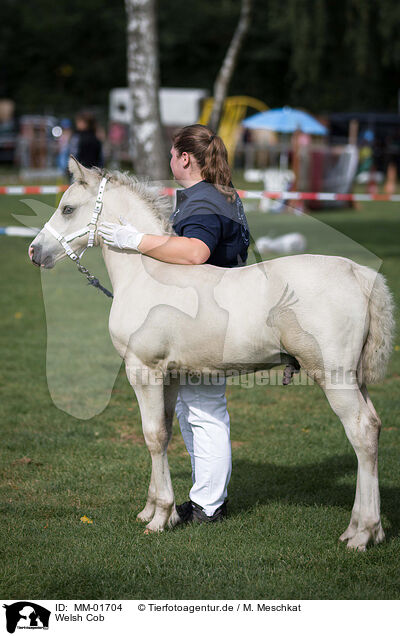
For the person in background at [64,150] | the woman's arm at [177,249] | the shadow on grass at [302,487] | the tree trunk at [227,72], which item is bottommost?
the shadow on grass at [302,487]

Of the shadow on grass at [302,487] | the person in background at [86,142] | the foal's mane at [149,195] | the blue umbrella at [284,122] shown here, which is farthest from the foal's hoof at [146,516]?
the blue umbrella at [284,122]

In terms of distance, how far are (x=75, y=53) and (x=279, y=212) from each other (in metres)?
36.5

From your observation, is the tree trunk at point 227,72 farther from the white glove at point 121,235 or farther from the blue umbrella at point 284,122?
the white glove at point 121,235

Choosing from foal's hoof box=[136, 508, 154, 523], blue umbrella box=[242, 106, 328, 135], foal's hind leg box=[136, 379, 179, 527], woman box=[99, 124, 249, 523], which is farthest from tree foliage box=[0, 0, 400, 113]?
foal's hoof box=[136, 508, 154, 523]

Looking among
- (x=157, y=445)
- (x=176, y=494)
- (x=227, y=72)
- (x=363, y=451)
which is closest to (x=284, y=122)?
(x=227, y=72)

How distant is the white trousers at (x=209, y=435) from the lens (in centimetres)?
464

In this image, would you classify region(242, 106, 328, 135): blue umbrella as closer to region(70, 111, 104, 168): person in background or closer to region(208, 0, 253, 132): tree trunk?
region(208, 0, 253, 132): tree trunk

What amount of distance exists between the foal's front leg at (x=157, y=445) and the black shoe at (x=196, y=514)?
199 mm

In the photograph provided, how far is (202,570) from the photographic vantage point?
4117 mm

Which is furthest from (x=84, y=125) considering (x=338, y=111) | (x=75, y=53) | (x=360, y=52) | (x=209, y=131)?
(x=75, y=53)

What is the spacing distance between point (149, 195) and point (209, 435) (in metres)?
1.47

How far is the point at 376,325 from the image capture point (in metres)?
4.20

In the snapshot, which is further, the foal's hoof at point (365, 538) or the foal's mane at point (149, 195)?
the foal's mane at point (149, 195)

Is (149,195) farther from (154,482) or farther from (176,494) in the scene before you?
(176,494)
